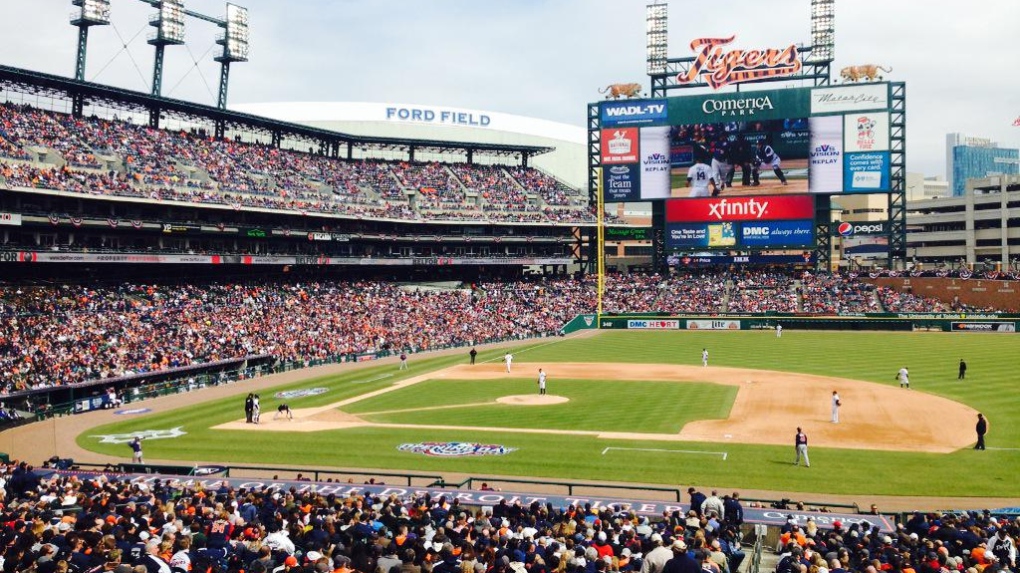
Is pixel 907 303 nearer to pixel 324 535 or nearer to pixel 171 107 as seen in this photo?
pixel 171 107

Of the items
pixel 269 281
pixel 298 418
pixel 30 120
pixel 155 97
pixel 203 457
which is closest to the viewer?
pixel 203 457

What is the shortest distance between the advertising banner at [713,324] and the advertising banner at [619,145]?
74.0 ft

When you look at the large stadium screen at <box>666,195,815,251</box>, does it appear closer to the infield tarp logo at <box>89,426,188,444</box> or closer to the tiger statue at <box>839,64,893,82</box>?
the tiger statue at <box>839,64,893,82</box>

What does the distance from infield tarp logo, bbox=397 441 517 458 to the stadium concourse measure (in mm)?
22204

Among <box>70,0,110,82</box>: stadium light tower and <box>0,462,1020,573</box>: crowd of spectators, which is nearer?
<box>0,462,1020,573</box>: crowd of spectators

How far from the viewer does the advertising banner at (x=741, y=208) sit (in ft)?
290

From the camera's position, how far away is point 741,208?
89938mm

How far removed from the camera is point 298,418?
37812 millimetres

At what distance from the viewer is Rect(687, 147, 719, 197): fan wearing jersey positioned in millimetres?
90938

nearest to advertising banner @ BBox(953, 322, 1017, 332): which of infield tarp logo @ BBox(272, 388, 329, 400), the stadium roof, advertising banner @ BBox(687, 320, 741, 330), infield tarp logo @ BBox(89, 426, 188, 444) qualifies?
advertising banner @ BBox(687, 320, 741, 330)

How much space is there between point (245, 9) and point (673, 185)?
50.9m

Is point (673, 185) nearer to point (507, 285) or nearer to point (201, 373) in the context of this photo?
point (507, 285)

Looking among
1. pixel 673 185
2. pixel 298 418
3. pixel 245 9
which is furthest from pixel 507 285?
pixel 298 418

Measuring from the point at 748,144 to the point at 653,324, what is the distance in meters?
24.3
